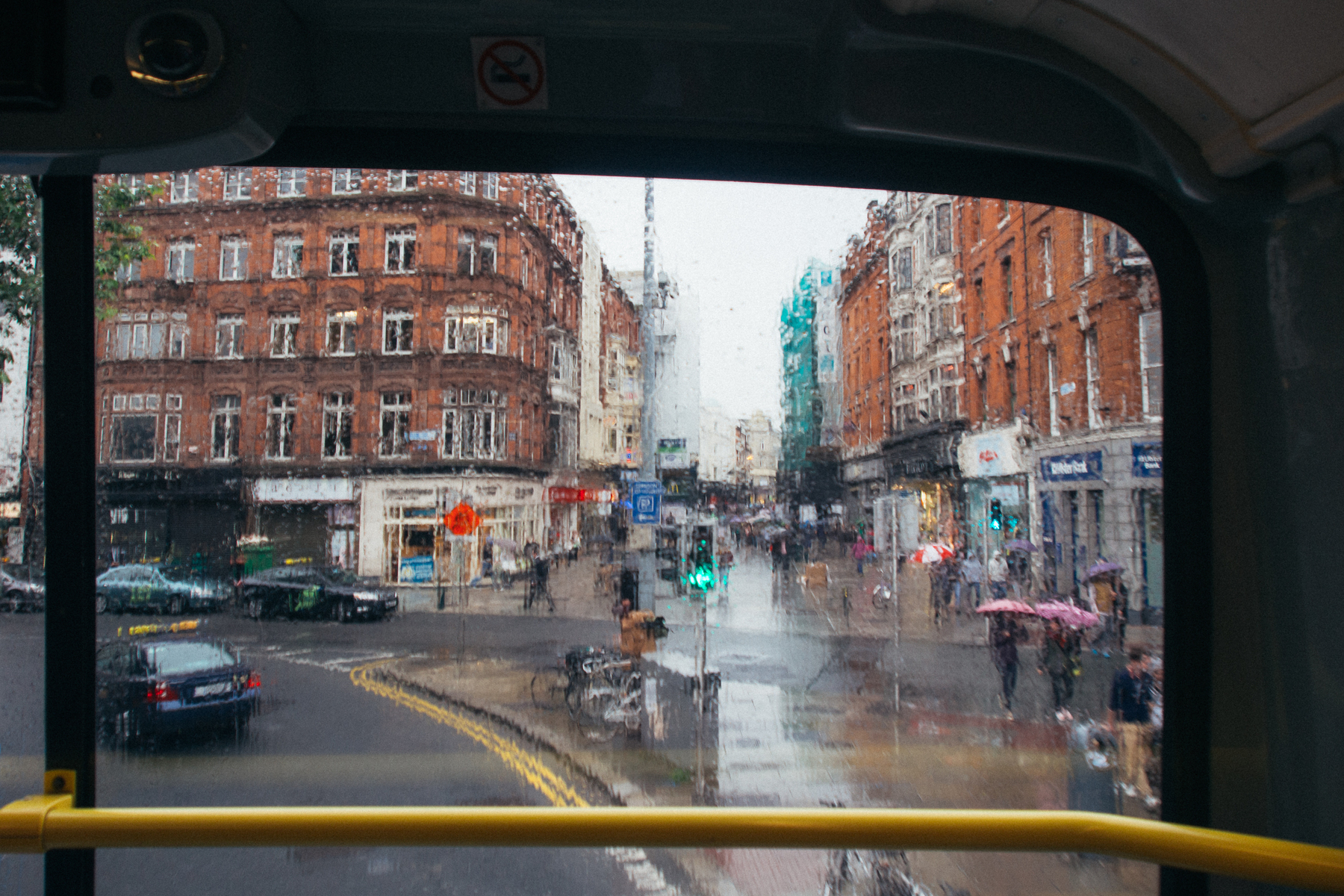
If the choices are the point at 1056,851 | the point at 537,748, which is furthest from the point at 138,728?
the point at 1056,851

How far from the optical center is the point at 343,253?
4.72 feet

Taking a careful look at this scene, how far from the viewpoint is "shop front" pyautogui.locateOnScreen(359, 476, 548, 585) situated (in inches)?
54.5

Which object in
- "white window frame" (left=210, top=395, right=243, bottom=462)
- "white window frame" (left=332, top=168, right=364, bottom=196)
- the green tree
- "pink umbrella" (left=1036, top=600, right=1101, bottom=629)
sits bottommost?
"pink umbrella" (left=1036, top=600, right=1101, bottom=629)

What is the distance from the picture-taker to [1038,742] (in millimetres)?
1419

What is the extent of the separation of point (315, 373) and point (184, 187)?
44 cm

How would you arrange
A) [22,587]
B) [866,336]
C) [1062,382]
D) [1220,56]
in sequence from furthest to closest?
[866,336] < [1062,382] < [22,587] < [1220,56]

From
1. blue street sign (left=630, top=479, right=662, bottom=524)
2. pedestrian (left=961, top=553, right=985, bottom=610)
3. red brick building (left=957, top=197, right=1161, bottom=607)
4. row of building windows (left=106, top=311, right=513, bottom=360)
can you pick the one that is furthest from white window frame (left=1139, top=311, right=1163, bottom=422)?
row of building windows (left=106, top=311, right=513, bottom=360)

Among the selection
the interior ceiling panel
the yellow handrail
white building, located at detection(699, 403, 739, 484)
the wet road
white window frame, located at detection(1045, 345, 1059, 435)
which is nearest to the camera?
the interior ceiling panel

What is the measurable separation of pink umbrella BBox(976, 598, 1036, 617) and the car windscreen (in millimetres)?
1429

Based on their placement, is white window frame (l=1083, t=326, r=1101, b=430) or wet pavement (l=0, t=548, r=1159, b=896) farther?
white window frame (l=1083, t=326, r=1101, b=430)

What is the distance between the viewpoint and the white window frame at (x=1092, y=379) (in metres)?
1.49

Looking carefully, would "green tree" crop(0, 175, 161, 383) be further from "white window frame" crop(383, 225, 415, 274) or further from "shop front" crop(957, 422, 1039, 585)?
"shop front" crop(957, 422, 1039, 585)

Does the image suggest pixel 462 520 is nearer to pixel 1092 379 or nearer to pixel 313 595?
pixel 313 595

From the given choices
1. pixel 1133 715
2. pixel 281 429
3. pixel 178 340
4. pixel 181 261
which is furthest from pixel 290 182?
pixel 1133 715
